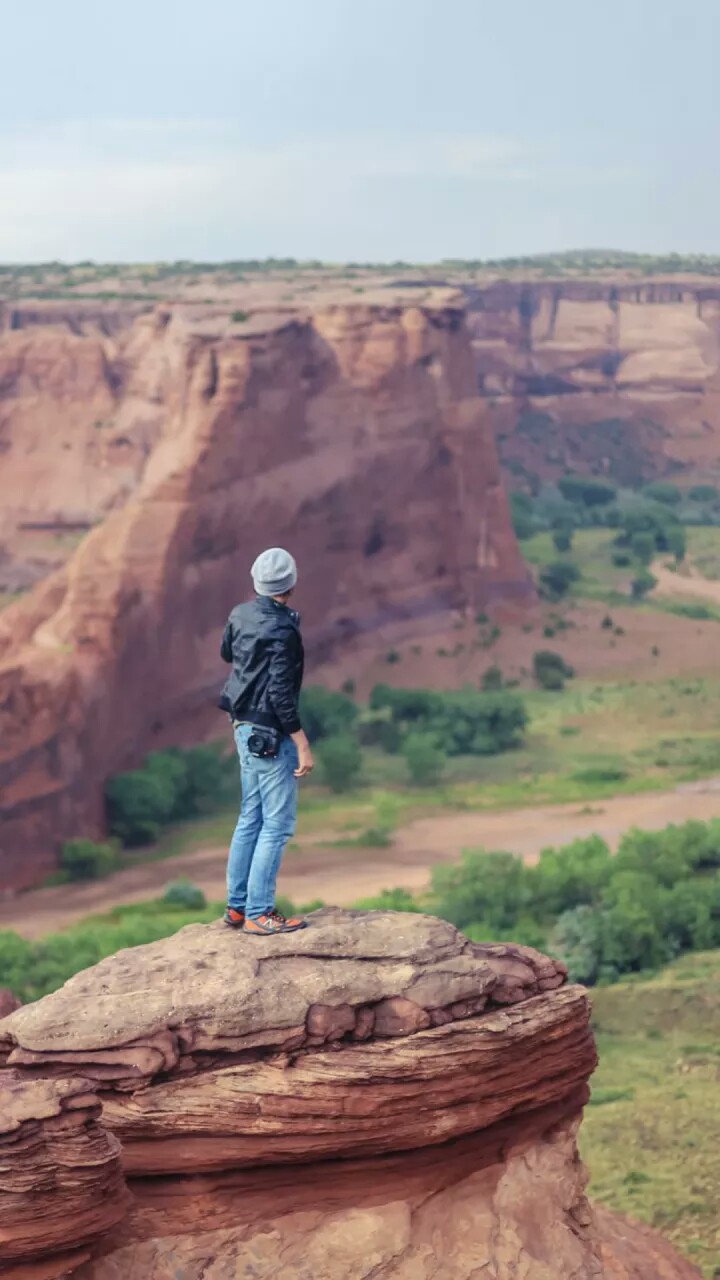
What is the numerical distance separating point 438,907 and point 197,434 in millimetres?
18586

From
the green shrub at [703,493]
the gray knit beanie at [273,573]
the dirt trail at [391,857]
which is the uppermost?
the gray knit beanie at [273,573]

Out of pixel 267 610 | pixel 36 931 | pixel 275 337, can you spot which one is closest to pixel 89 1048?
pixel 267 610

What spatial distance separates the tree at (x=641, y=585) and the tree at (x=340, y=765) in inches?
970

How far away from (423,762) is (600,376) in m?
62.7

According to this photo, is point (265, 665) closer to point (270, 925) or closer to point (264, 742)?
point (264, 742)

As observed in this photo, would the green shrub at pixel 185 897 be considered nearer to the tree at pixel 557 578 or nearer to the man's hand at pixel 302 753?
the man's hand at pixel 302 753

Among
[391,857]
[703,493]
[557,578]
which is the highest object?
[703,493]

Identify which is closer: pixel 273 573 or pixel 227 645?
pixel 273 573

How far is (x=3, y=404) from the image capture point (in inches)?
2677

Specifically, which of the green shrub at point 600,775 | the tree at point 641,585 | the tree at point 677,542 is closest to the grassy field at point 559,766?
the green shrub at point 600,775

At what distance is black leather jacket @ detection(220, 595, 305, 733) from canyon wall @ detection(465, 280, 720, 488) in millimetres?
82052

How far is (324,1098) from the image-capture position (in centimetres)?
1043

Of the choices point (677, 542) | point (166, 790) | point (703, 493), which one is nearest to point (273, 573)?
point (166, 790)

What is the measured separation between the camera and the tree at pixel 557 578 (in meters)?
63.0
